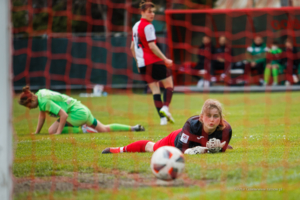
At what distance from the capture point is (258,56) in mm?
14758

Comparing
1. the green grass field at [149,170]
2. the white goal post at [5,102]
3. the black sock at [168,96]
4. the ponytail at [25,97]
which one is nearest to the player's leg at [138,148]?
the green grass field at [149,170]

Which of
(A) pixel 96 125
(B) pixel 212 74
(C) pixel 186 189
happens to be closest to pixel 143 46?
A: (A) pixel 96 125

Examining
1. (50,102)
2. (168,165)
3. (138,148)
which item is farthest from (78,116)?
(168,165)

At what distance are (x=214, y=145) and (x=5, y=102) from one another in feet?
7.53

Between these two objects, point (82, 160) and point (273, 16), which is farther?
point (273, 16)

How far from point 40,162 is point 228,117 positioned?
4.83 metres

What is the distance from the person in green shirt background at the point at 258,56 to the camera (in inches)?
565

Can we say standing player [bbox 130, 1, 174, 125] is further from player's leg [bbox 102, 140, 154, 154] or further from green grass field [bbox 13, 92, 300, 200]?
player's leg [bbox 102, 140, 154, 154]

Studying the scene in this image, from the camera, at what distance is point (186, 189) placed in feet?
9.41

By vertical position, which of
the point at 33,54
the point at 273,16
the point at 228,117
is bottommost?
the point at 228,117

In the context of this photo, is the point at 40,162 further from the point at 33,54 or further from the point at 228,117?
the point at 33,54

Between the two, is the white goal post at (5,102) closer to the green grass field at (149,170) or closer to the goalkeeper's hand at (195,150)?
the green grass field at (149,170)

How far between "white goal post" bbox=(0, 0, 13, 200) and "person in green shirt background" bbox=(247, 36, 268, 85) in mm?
12814

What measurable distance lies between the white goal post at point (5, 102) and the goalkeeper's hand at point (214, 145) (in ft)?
7.11
